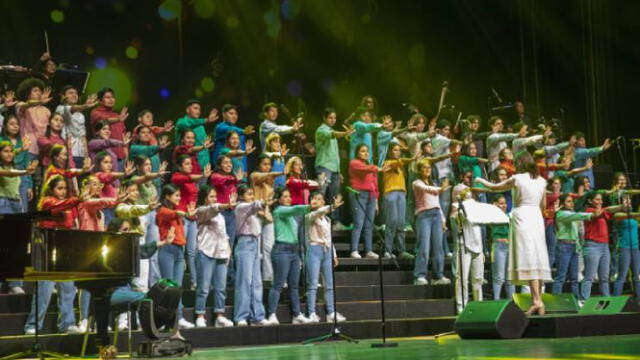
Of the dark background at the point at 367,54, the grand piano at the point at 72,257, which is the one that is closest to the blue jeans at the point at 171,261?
the grand piano at the point at 72,257

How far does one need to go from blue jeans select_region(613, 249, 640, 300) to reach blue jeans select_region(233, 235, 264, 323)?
4.91 meters

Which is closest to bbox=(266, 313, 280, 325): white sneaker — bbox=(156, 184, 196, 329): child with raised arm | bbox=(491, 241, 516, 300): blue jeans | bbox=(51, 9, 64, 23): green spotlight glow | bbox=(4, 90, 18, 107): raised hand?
bbox=(156, 184, 196, 329): child with raised arm

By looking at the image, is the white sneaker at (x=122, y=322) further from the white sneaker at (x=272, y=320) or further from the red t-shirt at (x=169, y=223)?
the white sneaker at (x=272, y=320)

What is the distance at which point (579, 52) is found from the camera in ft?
53.5

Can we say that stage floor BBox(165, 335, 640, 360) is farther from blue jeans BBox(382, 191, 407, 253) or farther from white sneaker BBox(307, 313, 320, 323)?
blue jeans BBox(382, 191, 407, 253)

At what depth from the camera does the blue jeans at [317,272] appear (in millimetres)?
9570

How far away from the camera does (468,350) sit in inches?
263

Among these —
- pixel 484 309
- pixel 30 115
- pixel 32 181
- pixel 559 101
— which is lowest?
pixel 484 309

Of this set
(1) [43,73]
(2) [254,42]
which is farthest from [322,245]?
(2) [254,42]

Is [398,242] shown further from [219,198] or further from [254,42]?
[254,42]

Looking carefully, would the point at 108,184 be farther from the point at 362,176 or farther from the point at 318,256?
the point at 362,176

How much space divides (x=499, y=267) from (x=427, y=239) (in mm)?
866

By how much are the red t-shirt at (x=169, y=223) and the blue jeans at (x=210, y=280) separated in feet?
0.82

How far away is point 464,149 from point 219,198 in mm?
3822
